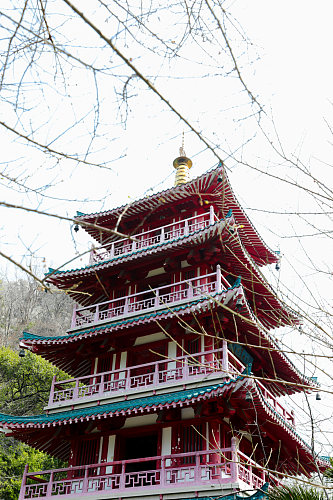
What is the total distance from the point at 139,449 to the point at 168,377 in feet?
7.48

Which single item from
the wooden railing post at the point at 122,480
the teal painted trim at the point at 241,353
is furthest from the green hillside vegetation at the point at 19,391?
the teal painted trim at the point at 241,353

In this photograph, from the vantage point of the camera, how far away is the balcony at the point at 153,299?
13.8 m

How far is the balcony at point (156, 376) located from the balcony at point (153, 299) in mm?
1602

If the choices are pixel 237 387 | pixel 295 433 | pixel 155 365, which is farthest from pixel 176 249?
pixel 295 433

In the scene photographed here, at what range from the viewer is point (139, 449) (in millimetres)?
13586

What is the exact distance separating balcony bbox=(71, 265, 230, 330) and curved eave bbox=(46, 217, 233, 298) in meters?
0.97

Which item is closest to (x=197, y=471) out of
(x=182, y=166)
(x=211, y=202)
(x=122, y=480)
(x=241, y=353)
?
(x=122, y=480)

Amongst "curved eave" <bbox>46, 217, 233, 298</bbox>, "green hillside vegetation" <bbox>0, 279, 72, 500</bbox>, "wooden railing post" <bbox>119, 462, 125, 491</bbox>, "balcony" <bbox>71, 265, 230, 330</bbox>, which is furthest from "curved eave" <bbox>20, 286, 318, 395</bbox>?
"green hillside vegetation" <bbox>0, 279, 72, 500</bbox>

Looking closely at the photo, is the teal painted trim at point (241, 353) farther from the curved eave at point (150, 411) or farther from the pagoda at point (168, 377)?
the curved eave at point (150, 411)

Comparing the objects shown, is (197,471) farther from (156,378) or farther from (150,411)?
(156,378)

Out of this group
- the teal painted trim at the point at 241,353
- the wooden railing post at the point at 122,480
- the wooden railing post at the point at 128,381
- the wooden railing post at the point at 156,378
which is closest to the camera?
the wooden railing post at the point at 122,480

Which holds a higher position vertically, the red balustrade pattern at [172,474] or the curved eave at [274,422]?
the curved eave at [274,422]

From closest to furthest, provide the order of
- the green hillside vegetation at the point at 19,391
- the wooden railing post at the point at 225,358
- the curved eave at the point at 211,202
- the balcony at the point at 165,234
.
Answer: the wooden railing post at the point at 225,358
the balcony at the point at 165,234
the curved eave at the point at 211,202
the green hillside vegetation at the point at 19,391

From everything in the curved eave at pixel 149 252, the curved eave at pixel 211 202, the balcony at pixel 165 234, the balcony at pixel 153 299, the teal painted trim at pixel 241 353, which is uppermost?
the curved eave at pixel 211 202
